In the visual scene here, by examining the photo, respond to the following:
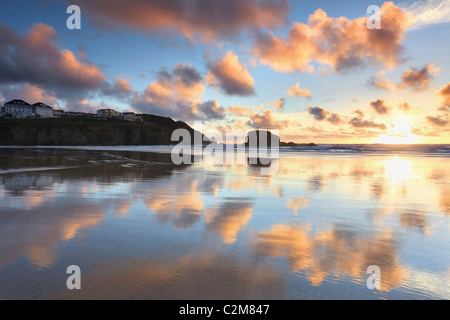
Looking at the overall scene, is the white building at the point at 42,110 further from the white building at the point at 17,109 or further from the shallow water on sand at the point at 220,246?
the shallow water on sand at the point at 220,246

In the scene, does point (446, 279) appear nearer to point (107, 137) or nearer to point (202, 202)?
point (202, 202)

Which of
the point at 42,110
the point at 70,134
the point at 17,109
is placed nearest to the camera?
the point at 70,134

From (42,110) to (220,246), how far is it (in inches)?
7950

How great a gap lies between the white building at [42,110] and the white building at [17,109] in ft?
8.67

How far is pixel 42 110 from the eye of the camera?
17150 cm

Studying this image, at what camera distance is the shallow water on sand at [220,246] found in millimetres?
3914

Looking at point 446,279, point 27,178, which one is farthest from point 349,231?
point 27,178

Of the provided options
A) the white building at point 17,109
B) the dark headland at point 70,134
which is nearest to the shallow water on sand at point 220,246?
the dark headland at point 70,134

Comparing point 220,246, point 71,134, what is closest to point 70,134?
point 71,134

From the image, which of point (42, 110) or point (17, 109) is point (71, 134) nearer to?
point (17, 109)

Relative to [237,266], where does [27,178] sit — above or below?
above

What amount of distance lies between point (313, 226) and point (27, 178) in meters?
14.2

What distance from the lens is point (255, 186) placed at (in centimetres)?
1367

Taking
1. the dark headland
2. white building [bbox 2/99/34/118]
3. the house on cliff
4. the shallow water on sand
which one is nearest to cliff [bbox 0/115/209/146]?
the dark headland
